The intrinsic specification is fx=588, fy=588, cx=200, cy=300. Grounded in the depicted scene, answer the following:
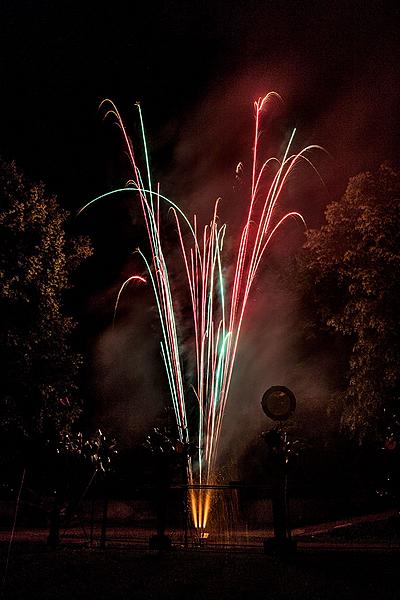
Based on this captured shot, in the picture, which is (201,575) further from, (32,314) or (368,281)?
(32,314)

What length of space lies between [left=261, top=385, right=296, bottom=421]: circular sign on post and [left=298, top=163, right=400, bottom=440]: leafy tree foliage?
24.3ft

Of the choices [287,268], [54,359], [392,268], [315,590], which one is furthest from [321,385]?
[315,590]

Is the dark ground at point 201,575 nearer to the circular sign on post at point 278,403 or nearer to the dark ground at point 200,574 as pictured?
the dark ground at point 200,574

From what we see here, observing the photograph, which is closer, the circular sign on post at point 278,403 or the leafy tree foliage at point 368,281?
the circular sign on post at point 278,403

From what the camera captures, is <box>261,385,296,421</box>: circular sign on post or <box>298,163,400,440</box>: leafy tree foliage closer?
<box>261,385,296,421</box>: circular sign on post

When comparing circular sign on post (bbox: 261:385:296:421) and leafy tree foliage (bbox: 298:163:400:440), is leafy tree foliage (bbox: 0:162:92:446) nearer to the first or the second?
leafy tree foliage (bbox: 298:163:400:440)

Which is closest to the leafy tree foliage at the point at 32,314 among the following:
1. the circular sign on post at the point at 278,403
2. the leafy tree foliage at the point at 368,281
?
the leafy tree foliage at the point at 368,281

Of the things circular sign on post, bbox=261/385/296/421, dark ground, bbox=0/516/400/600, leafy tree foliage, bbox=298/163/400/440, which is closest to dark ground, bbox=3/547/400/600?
dark ground, bbox=0/516/400/600

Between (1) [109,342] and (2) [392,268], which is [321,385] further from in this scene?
(1) [109,342]

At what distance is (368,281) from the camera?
17.0 meters

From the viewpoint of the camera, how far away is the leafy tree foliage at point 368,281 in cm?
1664

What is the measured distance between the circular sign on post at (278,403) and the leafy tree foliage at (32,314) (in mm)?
9797

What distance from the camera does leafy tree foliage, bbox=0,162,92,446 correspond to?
57.2 feet

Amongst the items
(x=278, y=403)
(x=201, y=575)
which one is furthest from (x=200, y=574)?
(x=278, y=403)
